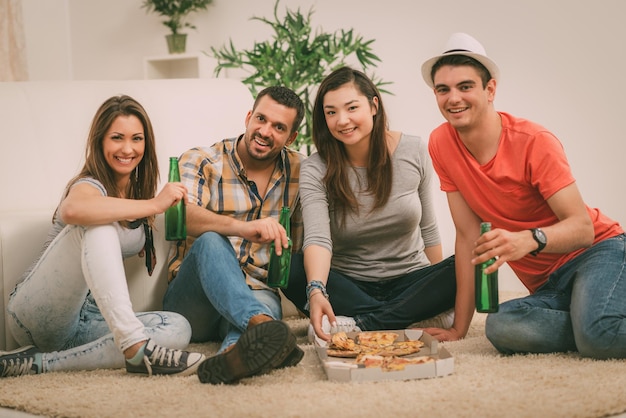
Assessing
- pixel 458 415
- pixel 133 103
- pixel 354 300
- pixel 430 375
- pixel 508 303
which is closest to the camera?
pixel 458 415

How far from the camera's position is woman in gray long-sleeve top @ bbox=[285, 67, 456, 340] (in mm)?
2398

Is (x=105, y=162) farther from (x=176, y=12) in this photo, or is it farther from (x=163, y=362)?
(x=176, y=12)

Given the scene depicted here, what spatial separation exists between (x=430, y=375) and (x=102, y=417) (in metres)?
0.77

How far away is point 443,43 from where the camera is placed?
4320 mm

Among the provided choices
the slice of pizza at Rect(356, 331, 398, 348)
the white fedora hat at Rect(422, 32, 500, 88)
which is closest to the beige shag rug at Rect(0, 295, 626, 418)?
the slice of pizza at Rect(356, 331, 398, 348)

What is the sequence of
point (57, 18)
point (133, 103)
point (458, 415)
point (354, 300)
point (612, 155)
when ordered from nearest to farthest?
1. point (458, 415)
2. point (133, 103)
3. point (354, 300)
4. point (612, 155)
5. point (57, 18)

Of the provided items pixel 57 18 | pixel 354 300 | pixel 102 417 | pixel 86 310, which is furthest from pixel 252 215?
pixel 57 18

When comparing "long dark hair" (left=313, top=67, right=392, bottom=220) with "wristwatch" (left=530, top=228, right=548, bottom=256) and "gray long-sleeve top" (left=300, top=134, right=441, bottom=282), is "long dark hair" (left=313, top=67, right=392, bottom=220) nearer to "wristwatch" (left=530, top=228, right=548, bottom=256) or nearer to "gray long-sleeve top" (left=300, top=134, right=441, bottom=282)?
"gray long-sleeve top" (left=300, top=134, right=441, bottom=282)

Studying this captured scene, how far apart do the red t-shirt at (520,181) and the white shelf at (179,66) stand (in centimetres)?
261

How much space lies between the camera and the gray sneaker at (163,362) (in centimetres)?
195

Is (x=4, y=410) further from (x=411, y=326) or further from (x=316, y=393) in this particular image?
(x=411, y=326)

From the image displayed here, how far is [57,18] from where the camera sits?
4.93 metres

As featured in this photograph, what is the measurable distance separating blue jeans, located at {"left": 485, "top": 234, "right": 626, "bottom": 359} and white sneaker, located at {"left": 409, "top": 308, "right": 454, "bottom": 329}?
35 centimetres

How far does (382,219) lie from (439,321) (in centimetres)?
38
